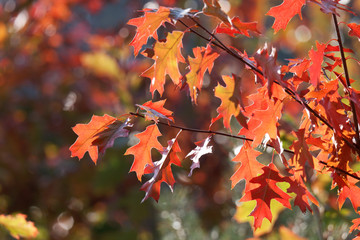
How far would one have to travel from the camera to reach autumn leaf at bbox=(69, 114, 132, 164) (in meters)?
0.97

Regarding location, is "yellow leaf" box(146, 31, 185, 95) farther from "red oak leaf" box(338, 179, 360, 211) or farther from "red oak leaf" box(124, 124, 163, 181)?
"red oak leaf" box(338, 179, 360, 211)

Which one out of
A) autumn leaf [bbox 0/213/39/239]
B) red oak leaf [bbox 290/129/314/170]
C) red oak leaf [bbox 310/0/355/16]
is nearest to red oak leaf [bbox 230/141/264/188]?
red oak leaf [bbox 290/129/314/170]

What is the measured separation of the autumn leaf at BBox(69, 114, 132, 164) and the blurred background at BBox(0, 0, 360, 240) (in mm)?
1721

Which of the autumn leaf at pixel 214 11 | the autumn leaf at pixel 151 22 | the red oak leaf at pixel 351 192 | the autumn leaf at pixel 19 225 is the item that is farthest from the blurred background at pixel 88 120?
the autumn leaf at pixel 214 11

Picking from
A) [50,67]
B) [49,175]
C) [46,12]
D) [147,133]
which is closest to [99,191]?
[49,175]

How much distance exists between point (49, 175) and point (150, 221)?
1.07 metres

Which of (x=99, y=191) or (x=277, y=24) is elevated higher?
(x=277, y=24)

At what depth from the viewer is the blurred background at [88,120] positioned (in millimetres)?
3312

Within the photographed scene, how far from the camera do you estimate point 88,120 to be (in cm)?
399

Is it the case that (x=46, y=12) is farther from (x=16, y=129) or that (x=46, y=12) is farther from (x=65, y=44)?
(x=16, y=129)

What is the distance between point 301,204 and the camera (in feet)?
3.35

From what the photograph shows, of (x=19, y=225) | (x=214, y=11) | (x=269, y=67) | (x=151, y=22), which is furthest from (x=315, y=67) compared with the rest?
(x=19, y=225)

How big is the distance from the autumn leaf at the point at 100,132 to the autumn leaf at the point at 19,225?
42 centimetres

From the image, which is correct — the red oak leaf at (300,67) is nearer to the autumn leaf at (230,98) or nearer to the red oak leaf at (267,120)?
the red oak leaf at (267,120)
